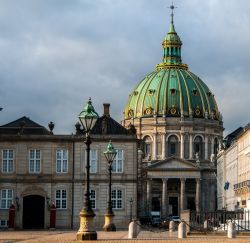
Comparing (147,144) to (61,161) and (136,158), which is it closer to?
(136,158)

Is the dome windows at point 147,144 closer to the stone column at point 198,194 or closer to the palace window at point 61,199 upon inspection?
the stone column at point 198,194

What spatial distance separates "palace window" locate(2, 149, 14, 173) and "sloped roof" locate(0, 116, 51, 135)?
10.7ft

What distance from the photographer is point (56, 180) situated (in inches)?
2712

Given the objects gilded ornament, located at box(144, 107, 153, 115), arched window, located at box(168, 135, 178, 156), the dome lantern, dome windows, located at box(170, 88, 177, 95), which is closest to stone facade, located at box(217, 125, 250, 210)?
arched window, located at box(168, 135, 178, 156)

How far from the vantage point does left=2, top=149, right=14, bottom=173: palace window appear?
69.1 meters

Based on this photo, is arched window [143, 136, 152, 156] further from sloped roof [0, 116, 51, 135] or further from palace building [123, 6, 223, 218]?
sloped roof [0, 116, 51, 135]

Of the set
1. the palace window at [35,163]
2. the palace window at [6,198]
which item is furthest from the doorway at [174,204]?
the palace window at [6,198]

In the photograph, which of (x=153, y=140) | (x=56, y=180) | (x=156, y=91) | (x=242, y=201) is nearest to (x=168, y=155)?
(x=153, y=140)

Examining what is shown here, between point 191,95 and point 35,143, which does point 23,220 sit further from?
point 191,95

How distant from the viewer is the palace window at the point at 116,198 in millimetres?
68812

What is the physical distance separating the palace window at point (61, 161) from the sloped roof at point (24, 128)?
494cm

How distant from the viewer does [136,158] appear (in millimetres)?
69375

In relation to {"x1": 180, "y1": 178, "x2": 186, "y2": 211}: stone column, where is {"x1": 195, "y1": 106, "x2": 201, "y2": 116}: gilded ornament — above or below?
above

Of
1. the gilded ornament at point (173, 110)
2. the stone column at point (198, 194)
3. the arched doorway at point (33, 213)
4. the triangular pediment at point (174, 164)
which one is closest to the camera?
the arched doorway at point (33, 213)
